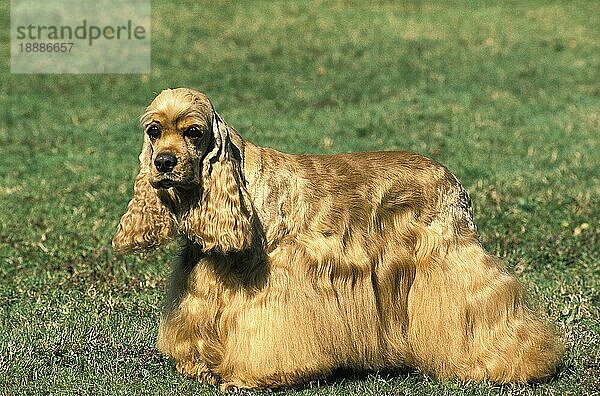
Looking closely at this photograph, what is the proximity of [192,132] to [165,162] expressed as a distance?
0.93 ft

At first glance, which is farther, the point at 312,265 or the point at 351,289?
the point at 351,289

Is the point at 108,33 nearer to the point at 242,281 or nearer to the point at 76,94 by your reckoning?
the point at 76,94

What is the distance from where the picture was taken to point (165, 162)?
606 cm

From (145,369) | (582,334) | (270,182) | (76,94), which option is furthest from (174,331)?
(76,94)

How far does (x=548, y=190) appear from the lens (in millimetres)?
13172

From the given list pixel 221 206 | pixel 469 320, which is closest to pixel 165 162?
pixel 221 206

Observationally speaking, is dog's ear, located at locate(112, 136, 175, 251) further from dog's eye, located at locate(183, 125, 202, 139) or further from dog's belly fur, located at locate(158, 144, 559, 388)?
dog's eye, located at locate(183, 125, 202, 139)

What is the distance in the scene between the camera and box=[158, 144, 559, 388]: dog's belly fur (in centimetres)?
653

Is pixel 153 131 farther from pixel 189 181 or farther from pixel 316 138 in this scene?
pixel 316 138

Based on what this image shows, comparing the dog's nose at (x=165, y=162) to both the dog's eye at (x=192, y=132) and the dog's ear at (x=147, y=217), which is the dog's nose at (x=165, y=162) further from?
the dog's ear at (x=147, y=217)

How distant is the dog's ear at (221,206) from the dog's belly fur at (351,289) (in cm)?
23
